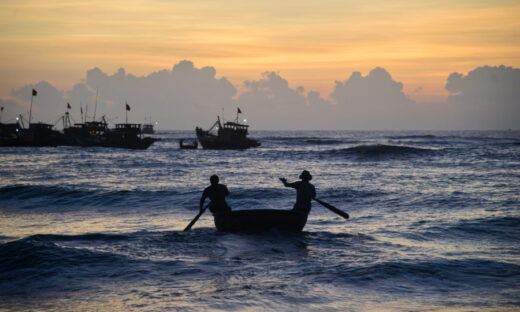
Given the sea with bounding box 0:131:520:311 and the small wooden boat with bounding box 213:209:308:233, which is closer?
the sea with bounding box 0:131:520:311

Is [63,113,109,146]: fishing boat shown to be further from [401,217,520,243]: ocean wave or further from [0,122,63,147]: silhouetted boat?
[401,217,520,243]: ocean wave

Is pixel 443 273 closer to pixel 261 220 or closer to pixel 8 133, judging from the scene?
pixel 261 220

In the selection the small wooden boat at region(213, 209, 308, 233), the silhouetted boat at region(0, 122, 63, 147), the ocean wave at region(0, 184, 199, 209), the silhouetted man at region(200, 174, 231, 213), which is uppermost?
the silhouetted boat at region(0, 122, 63, 147)

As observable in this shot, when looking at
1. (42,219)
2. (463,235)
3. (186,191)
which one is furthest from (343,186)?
(42,219)

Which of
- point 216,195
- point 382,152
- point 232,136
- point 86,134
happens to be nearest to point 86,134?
point 86,134

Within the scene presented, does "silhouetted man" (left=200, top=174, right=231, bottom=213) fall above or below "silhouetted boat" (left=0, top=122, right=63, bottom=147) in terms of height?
below

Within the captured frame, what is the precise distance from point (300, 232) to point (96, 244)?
18.4 ft

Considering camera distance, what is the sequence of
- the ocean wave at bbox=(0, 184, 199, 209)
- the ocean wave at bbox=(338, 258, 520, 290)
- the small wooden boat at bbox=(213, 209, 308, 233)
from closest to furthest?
the ocean wave at bbox=(338, 258, 520, 290), the small wooden boat at bbox=(213, 209, 308, 233), the ocean wave at bbox=(0, 184, 199, 209)

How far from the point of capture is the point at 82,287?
8.35 metres

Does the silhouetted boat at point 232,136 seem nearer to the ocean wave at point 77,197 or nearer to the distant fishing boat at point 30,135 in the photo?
the distant fishing boat at point 30,135

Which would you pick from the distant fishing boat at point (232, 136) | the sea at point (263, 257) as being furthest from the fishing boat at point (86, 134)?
the sea at point (263, 257)

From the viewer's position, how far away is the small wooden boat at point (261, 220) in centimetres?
1258

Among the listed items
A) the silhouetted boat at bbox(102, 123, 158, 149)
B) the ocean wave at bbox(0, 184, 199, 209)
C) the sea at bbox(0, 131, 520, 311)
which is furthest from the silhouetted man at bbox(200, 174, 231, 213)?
the silhouetted boat at bbox(102, 123, 158, 149)

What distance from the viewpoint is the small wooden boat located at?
12578 millimetres
